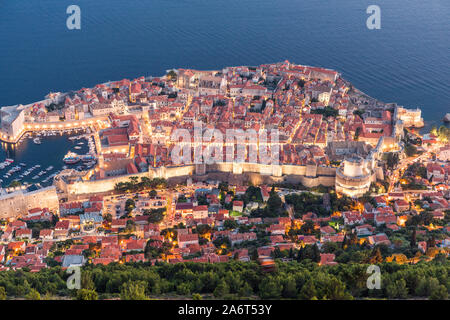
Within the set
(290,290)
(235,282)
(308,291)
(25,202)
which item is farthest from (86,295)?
(25,202)

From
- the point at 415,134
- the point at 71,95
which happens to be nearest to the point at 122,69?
the point at 71,95

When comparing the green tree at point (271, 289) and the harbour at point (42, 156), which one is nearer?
the green tree at point (271, 289)

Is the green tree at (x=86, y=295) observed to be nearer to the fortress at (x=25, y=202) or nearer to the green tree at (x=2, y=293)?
the green tree at (x=2, y=293)

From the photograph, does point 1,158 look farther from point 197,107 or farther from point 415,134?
point 415,134

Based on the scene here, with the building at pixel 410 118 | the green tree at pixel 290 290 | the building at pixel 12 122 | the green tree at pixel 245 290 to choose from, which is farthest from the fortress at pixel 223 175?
the green tree at pixel 290 290

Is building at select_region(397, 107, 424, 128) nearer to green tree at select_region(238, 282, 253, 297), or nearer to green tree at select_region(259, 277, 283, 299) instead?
green tree at select_region(259, 277, 283, 299)

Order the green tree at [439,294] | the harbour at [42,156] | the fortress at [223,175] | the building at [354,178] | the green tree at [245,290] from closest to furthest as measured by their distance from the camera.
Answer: the green tree at [439,294], the green tree at [245,290], the building at [354,178], the fortress at [223,175], the harbour at [42,156]

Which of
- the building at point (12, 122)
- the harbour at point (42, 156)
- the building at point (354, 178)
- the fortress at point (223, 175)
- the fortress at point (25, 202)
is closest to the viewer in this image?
the fortress at point (25, 202)

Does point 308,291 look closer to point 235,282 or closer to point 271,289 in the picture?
point 271,289
